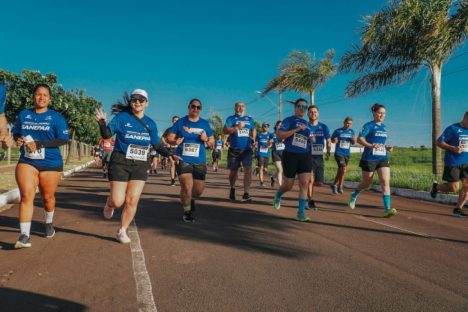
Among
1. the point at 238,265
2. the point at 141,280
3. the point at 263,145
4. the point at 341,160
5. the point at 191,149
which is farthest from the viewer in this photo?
the point at 263,145

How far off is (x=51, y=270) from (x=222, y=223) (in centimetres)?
317

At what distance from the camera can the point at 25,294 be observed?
3.47 m

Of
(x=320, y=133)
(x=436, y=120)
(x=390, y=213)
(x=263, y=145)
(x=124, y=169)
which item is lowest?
(x=390, y=213)

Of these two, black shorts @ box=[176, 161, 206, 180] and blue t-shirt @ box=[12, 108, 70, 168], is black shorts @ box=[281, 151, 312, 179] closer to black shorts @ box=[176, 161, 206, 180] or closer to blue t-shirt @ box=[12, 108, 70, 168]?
black shorts @ box=[176, 161, 206, 180]

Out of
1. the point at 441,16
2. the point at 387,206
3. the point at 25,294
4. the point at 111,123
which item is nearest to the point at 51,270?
the point at 25,294

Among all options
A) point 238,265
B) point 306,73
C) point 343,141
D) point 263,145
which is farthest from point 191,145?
point 306,73

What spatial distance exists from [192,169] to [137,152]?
184 cm

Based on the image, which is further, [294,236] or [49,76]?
[49,76]

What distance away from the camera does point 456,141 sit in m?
8.52

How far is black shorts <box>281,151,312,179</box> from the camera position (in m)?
7.59

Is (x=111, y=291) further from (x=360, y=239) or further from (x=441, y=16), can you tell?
(x=441, y=16)

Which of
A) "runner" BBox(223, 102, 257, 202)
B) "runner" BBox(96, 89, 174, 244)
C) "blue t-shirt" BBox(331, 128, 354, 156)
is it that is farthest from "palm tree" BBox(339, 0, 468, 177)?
"runner" BBox(96, 89, 174, 244)

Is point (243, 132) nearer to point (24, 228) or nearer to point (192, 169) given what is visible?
point (192, 169)

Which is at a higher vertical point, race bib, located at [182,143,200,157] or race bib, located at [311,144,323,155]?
race bib, located at [311,144,323,155]
